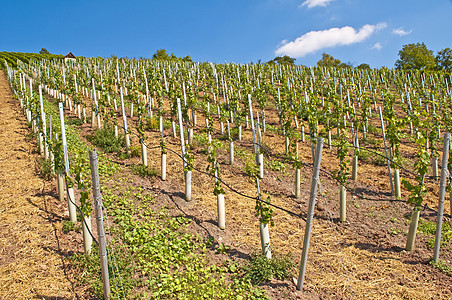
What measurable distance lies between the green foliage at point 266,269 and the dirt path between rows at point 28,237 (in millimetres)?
2356

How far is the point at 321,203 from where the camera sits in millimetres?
6594

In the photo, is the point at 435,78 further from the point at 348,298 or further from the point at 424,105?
the point at 348,298

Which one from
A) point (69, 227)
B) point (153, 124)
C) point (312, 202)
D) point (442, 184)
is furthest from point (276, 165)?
point (69, 227)

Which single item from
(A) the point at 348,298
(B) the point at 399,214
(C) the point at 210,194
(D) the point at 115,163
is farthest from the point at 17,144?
(B) the point at 399,214

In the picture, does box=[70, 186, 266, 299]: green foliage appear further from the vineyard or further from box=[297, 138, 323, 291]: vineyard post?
box=[297, 138, 323, 291]: vineyard post

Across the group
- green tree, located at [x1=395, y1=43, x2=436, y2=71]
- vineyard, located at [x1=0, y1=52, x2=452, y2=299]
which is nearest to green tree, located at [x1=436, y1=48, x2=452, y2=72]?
green tree, located at [x1=395, y1=43, x2=436, y2=71]

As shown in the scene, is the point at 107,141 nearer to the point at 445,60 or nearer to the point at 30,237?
the point at 30,237

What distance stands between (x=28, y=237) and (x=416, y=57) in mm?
52582

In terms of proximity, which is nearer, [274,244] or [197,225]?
[274,244]

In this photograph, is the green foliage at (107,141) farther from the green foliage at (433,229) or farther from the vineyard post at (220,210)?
the green foliage at (433,229)

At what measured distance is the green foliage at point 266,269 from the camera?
4.04 metres

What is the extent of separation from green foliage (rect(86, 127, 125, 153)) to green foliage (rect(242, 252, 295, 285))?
6072 millimetres

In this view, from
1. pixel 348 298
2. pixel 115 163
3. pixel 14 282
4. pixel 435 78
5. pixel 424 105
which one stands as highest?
pixel 435 78

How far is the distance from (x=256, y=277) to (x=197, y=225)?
1.73 meters
